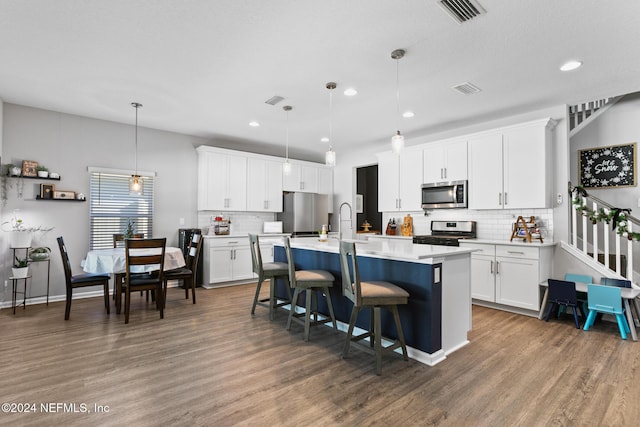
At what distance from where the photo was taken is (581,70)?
11.1 ft

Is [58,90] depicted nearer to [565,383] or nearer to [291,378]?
[291,378]

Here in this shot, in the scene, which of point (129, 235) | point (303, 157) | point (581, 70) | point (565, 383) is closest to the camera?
point (565, 383)

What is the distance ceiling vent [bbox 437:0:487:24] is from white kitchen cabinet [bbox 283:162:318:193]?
478 cm

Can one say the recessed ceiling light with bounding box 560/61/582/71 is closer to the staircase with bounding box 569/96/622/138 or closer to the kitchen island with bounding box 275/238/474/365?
the staircase with bounding box 569/96/622/138

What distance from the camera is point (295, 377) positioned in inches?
96.8

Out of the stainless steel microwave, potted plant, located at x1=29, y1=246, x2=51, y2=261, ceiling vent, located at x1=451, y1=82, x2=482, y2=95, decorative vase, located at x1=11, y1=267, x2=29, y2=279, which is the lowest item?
decorative vase, located at x1=11, y1=267, x2=29, y2=279

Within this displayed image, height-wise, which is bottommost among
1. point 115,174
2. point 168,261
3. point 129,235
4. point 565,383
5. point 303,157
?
point 565,383

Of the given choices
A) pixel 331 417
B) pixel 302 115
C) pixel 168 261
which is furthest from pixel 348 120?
pixel 331 417

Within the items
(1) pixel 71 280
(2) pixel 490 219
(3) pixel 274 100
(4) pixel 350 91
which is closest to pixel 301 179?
(3) pixel 274 100

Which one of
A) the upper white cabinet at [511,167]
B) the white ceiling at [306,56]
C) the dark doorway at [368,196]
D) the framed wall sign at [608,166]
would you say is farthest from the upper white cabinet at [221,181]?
the framed wall sign at [608,166]

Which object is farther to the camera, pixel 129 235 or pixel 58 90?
pixel 129 235

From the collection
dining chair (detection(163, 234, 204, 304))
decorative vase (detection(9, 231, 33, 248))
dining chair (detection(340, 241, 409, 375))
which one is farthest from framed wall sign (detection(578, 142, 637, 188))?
decorative vase (detection(9, 231, 33, 248))

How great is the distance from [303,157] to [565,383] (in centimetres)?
657

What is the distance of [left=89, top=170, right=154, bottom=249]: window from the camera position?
511cm
